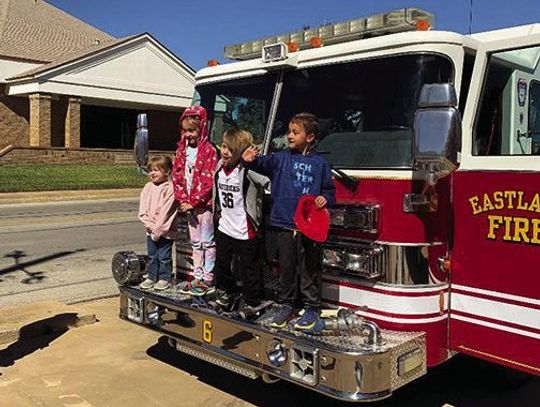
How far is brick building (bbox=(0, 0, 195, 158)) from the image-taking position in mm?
29562

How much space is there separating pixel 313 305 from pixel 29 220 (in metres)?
12.3

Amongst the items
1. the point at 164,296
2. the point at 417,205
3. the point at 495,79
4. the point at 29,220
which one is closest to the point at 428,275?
the point at 417,205

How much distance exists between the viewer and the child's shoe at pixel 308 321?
356 centimetres

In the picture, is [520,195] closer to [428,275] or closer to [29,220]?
[428,275]

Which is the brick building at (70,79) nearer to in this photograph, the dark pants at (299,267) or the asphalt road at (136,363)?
the asphalt road at (136,363)

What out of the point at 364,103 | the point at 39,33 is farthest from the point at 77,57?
the point at 364,103

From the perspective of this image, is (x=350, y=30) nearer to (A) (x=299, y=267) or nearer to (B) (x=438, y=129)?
(B) (x=438, y=129)

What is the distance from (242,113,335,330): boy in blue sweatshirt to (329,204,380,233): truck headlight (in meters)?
0.09

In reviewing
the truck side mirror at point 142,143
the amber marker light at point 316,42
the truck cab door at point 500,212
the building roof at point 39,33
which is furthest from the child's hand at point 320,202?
the building roof at point 39,33

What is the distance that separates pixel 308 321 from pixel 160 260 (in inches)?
66.2

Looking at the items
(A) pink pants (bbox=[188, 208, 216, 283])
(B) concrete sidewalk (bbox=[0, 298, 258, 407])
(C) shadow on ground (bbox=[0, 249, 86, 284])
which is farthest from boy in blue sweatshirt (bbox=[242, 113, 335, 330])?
(C) shadow on ground (bbox=[0, 249, 86, 284])

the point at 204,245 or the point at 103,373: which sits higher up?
the point at 204,245

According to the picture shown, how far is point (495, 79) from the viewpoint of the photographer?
369cm

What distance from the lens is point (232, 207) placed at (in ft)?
13.4
